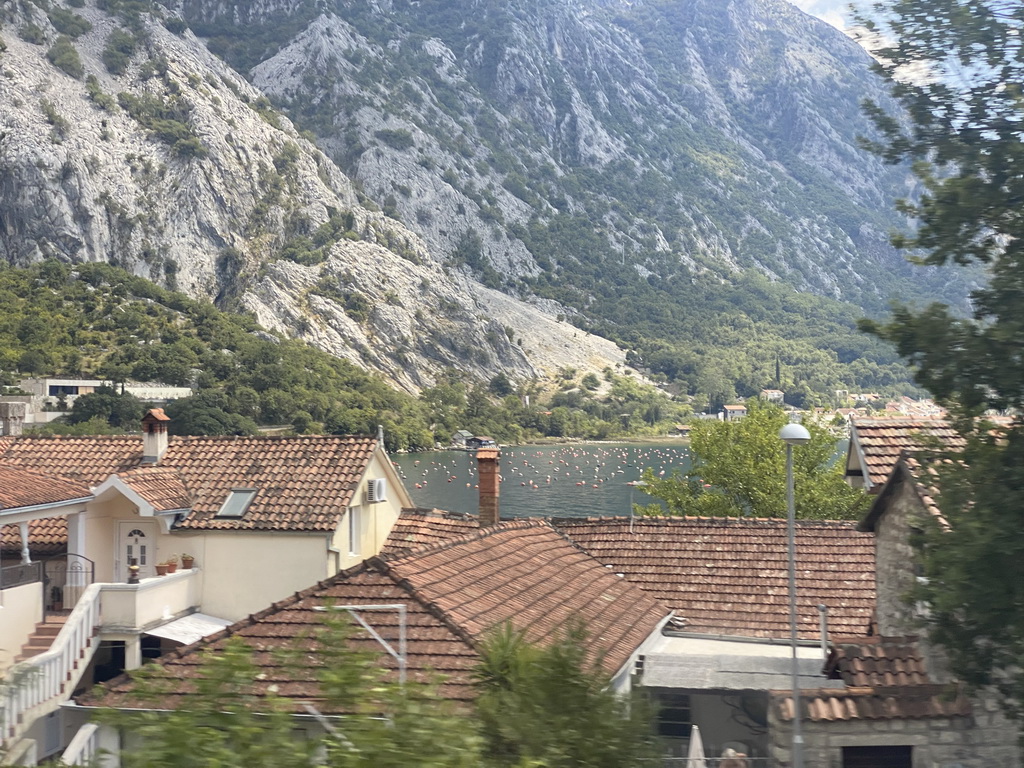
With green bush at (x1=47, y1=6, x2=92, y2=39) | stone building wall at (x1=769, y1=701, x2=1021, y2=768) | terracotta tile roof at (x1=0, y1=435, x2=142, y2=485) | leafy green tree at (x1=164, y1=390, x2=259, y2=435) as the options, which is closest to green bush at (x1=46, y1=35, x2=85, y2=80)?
green bush at (x1=47, y1=6, x2=92, y2=39)

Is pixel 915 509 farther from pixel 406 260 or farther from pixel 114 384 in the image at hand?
pixel 406 260

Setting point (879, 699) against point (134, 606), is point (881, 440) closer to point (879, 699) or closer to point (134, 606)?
point (879, 699)

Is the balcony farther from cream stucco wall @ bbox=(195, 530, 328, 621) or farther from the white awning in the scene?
cream stucco wall @ bbox=(195, 530, 328, 621)

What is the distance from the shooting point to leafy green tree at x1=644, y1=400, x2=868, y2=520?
35.4m

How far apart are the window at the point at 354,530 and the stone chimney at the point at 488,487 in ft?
8.49

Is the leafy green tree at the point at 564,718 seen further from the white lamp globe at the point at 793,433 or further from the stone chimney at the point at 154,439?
the stone chimney at the point at 154,439

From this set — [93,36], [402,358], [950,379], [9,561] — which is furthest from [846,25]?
[93,36]

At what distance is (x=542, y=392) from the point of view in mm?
185375

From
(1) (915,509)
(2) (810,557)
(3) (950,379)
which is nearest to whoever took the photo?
(3) (950,379)

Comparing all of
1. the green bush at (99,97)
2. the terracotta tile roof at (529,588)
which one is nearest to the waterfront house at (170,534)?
the terracotta tile roof at (529,588)

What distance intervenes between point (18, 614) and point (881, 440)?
582 inches

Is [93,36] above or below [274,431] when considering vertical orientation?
above

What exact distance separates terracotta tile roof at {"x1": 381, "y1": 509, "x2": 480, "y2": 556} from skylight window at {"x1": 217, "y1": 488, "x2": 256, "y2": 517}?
9.59 feet

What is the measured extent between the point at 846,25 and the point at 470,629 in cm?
795
